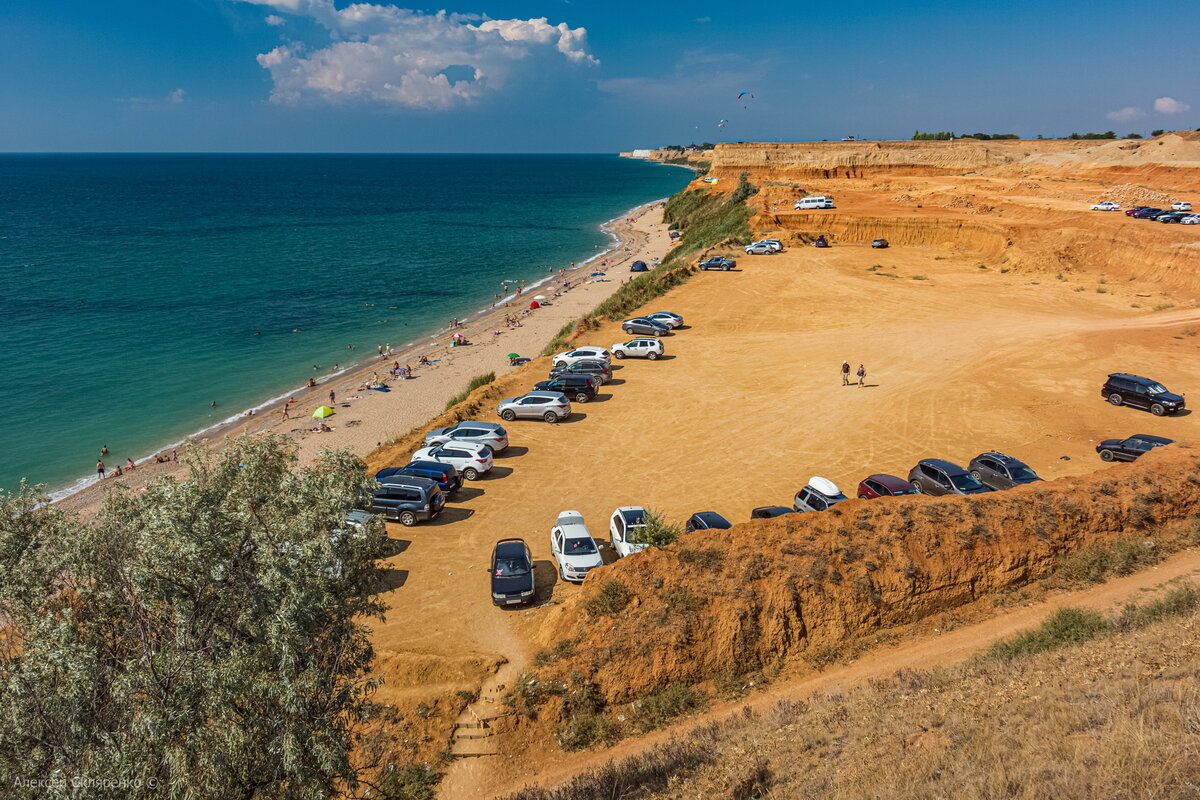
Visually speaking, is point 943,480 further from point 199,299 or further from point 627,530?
point 199,299

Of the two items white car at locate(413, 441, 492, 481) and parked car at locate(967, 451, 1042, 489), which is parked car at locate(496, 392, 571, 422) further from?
parked car at locate(967, 451, 1042, 489)

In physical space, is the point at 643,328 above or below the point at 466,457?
above

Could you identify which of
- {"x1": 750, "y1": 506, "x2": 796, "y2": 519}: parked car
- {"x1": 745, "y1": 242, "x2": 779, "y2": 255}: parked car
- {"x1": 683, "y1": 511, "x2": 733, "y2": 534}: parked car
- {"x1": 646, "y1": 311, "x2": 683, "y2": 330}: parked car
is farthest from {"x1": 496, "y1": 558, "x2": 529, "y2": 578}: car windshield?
{"x1": 745, "y1": 242, "x2": 779, "y2": 255}: parked car

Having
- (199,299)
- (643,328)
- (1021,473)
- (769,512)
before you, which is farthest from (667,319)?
(199,299)

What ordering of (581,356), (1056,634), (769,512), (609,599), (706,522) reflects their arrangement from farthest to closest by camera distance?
(581,356)
(769,512)
(706,522)
(609,599)
(1056,634)

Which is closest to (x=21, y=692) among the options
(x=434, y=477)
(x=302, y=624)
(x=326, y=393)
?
(x=302, y=624)

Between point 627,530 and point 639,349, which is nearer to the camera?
point 627,530
